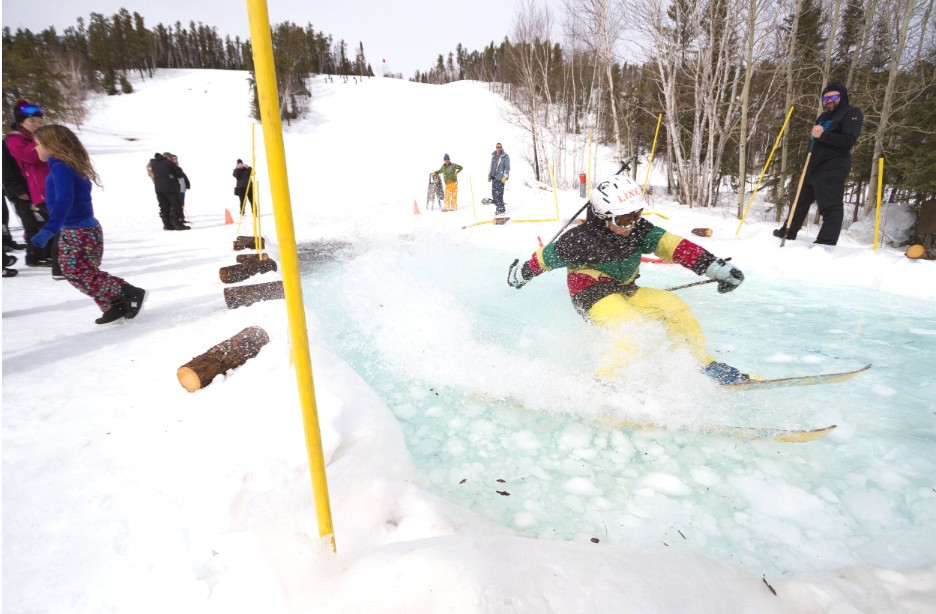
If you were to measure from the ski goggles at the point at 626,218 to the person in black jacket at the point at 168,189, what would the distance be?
8.78 meters

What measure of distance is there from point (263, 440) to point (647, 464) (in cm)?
196

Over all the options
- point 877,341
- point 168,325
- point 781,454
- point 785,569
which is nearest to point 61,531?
point 168,325

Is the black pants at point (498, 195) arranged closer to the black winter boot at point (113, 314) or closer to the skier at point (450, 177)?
the skier at point (450, 177)

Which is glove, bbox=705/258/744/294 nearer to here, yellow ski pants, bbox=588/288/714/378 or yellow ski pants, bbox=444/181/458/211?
yellow ski pants, bbox=588/288/714/378

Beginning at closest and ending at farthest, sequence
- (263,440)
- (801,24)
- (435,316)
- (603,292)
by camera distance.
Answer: (263,440) → (603,292) → (435,316) → (801,24)

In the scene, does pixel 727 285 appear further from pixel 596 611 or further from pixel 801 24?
pixel 801 24

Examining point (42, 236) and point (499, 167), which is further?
point (499, 167)

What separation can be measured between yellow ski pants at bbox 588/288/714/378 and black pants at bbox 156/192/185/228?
9308mm

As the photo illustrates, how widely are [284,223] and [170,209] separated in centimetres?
1005

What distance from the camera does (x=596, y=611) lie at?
1.07m

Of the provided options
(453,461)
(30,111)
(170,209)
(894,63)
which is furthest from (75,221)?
(894,63)

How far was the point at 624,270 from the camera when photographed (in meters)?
3.07

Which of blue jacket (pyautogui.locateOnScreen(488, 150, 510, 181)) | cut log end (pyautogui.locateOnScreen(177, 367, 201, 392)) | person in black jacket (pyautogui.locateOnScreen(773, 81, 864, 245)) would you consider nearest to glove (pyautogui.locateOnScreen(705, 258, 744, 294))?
cut log end (pyautogui.locateOnScreen(177, 367, 201, 392))

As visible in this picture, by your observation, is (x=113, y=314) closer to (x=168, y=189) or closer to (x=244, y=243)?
(x=244, y=243)
